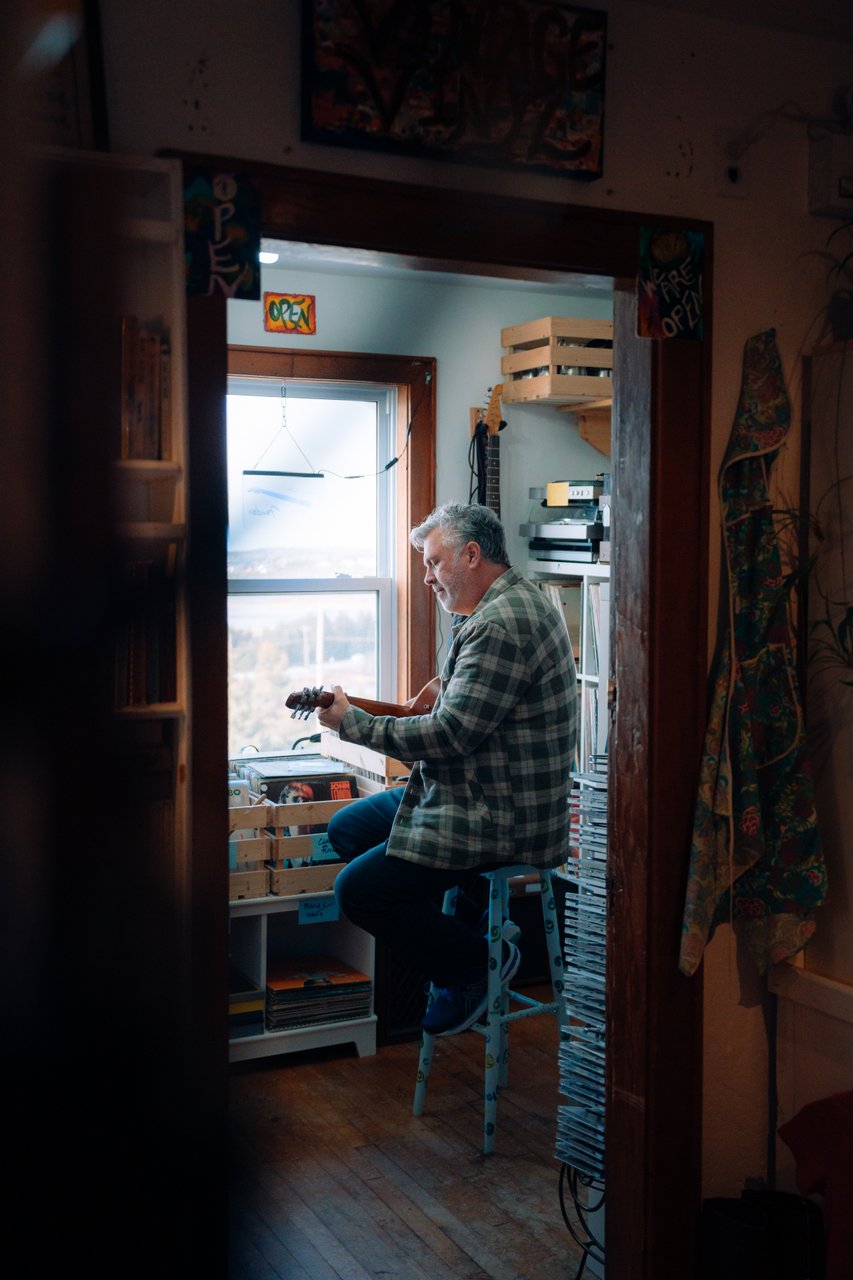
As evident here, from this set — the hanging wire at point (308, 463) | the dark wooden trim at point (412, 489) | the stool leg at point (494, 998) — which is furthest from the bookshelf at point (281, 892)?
the hanging wire at point (308, 463)

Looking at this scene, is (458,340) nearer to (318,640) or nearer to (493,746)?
(318,640)

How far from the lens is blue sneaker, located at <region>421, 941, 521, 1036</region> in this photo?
3.29m

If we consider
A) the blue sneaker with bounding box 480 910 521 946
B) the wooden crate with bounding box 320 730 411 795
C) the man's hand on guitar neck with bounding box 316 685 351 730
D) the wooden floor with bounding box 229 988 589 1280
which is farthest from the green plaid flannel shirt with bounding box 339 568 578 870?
the wooden floor with bounding box 229 988 589 1280

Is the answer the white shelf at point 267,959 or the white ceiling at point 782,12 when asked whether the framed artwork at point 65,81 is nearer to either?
the white ceiling at point 782,12

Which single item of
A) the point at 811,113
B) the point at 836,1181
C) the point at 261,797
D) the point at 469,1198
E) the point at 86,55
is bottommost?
the point at 469,1198

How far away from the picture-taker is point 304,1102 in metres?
3.35

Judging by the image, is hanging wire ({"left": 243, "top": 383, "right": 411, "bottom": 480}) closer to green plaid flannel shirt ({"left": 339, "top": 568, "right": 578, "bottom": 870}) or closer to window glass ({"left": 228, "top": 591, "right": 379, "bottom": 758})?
window glass ({"left": 228, "top": 591, "right": 379, "bottom": 758})

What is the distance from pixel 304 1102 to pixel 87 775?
3.44 metres

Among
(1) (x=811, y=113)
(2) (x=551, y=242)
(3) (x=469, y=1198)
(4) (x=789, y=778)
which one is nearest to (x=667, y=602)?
(4) (x=789, y=778)

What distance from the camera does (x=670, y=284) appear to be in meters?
2.09

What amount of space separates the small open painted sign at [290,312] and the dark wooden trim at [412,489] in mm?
235

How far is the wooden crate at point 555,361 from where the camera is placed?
410 centimetres

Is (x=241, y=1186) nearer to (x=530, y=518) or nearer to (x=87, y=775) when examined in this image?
(x=87, y=775)

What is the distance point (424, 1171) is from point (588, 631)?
6.22 feet
